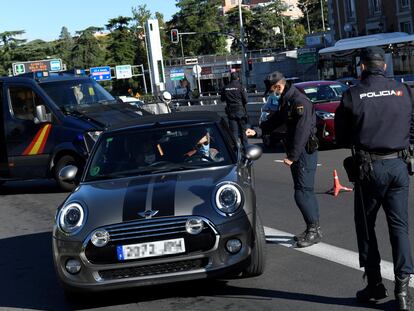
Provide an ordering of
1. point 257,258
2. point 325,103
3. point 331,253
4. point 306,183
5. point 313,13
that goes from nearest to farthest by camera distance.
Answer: point 257,258, point 331,253, point 306,183, point 325,103, point 313,13

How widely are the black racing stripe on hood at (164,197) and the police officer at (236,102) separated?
937 centimetres

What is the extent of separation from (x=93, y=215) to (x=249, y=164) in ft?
6.52

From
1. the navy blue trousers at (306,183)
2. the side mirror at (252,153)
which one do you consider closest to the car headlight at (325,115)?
the navy blue trousers at (306,183)

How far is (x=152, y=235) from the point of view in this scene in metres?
5.14

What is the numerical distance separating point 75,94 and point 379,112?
31.4 feet

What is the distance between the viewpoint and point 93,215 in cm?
534

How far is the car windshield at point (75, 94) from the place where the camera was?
1295 cm

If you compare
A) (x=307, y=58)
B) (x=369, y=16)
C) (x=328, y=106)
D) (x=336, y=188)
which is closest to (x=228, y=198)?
(x=336, y=188)

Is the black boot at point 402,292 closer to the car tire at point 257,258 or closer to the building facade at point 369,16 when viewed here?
the car tire at point 257,258

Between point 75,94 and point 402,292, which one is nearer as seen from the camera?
point 402,292

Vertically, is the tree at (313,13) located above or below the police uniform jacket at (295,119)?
above

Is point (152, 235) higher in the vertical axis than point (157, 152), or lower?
lower

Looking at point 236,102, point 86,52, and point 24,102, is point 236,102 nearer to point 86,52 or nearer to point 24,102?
point 24,102

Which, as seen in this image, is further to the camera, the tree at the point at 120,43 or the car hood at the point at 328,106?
the tree at the point at 120,43
